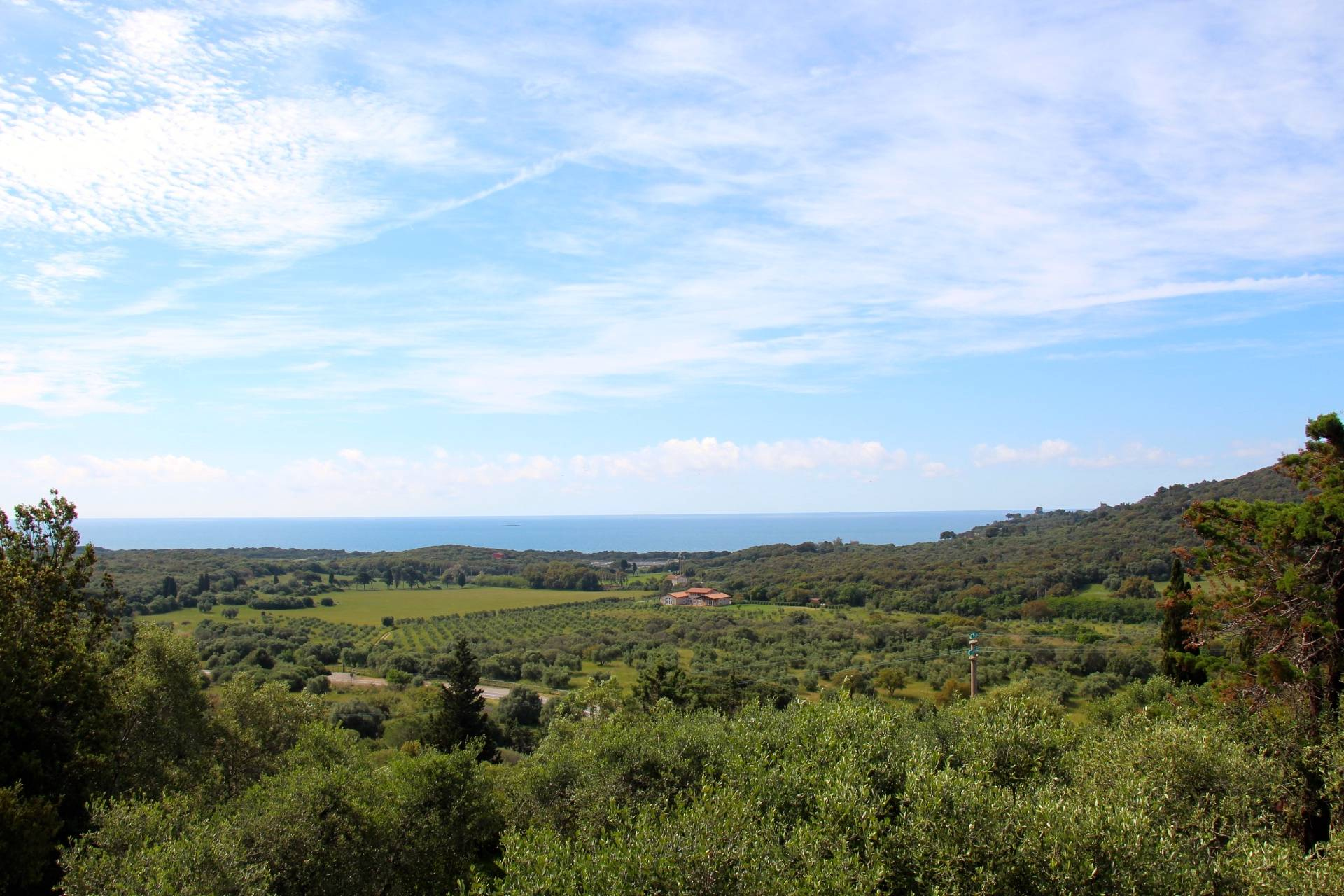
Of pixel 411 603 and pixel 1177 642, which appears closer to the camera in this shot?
pixel 1177 642

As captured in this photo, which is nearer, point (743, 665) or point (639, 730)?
point (639, 730)

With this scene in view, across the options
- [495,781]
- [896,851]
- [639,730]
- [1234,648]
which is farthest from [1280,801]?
[495,781]

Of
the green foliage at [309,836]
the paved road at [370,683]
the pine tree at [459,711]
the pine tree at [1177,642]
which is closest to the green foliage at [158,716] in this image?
the green foliage at [309,836]

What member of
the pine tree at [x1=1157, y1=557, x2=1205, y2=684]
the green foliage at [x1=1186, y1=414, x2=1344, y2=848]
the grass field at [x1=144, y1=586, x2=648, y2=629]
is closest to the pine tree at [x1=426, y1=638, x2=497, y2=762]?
the green foliage at [x1=1186, y1=414, x2=1344, y2=848]

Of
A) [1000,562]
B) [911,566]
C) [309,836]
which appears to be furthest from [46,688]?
[1000,562]

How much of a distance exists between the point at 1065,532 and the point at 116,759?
130071 millimetres

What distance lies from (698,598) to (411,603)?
1559 inches

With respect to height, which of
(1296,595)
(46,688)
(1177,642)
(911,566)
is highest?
(1296,595)

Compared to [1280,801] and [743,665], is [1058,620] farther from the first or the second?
[1280,801]

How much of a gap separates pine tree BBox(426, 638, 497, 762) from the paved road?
14.2 meters

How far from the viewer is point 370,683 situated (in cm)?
5531

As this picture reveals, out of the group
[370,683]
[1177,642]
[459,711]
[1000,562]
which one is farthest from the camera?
[1000,562]

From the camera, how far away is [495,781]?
23.1 m

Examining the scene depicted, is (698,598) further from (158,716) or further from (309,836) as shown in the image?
(309,836)
